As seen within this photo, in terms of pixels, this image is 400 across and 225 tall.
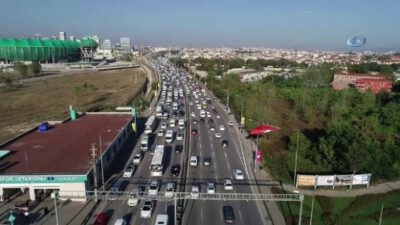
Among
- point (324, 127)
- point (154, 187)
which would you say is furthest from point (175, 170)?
point (324, 127)

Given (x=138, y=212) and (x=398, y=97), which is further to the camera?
(x=398, y=97)

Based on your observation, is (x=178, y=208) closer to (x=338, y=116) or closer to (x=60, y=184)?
(x=60, y=184)

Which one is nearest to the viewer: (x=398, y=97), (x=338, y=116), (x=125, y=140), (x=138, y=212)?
(x=138, y=212)

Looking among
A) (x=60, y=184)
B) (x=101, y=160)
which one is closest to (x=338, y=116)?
(x=101, y=160)

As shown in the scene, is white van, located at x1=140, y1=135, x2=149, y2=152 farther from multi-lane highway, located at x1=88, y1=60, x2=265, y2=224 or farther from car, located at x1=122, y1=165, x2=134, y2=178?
car, located at x1=122, y1=165, x2=134, y2=178

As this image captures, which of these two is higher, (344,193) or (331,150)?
(331,150)

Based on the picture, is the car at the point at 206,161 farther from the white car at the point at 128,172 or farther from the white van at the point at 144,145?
the white car at the point at 128,172

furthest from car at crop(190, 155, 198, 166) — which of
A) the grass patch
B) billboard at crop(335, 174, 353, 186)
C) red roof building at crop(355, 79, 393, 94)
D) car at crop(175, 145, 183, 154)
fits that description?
red roof building at crop(355, 79, 393, 94)

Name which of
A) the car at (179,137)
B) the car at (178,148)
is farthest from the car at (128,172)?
the car at (179,137)
